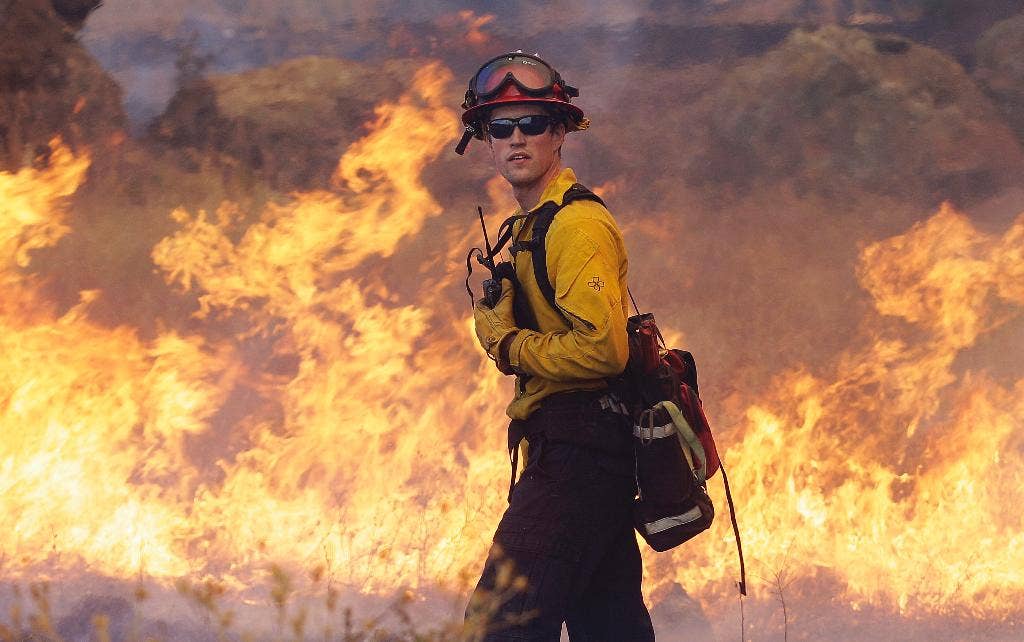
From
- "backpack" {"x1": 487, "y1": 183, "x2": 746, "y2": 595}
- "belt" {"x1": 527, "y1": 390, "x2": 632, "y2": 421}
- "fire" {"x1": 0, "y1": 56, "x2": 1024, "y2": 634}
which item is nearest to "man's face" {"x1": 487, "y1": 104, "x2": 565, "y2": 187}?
"backpack" {"x1": 487, "y1": 183, "x2": 746, "y2": 595}

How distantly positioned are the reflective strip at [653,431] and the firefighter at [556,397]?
0.18 feet

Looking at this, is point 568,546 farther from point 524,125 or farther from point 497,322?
point 524,125

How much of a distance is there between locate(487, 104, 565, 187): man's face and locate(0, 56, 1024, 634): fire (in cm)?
313

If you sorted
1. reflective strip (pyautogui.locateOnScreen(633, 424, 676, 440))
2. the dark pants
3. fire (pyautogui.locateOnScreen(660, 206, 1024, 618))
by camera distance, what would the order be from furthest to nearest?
fire (pyautogui.locateOnScreen(660, 206, 1024, 618)) < reflective strip (pyautogui.locateOnScreen(633, 424, 676, 440)) < the dark pants

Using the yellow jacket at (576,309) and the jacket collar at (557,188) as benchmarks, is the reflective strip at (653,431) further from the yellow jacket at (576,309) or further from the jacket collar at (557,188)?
the jacket collar at (557,188)

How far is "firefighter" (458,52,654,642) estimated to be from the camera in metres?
2.71

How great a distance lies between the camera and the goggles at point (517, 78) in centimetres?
309

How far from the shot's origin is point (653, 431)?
2.87 m

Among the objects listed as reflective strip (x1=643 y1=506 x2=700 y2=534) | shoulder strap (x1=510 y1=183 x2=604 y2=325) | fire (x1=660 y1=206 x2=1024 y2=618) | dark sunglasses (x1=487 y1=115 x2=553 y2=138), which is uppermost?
dark sunglasses (x1=487 y1=115 x2=553 y2=138)

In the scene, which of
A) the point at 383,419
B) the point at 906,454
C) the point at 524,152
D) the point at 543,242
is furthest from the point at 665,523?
the point at 906,454

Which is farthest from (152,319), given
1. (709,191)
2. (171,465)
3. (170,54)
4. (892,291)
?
(892,291)

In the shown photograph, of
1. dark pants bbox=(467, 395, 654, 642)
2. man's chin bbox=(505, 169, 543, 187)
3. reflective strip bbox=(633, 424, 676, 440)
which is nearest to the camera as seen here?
dark pants bbox=(467, 395, 654, 642)

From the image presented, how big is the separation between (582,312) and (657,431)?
36cm

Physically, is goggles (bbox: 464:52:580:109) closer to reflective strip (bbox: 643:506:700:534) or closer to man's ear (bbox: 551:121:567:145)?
man's ear (bbox: 551:121:567:145)
